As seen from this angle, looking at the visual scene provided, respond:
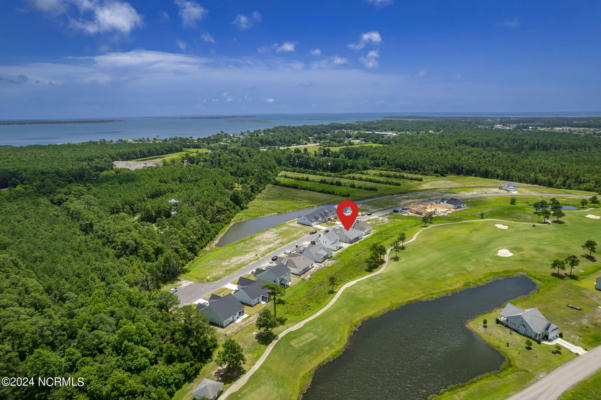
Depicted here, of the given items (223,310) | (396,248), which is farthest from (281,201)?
(223,310)

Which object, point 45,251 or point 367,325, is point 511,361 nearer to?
point 367,325

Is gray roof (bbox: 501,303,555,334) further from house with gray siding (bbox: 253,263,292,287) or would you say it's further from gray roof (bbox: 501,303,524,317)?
house with gray siding (bbox: 253,263,292,287)

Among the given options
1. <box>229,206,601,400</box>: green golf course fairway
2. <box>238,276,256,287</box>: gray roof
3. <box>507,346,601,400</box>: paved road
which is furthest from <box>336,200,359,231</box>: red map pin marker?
<box>507,346,601,400</box>: paved road

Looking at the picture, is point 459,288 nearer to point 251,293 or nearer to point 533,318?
point 533,318

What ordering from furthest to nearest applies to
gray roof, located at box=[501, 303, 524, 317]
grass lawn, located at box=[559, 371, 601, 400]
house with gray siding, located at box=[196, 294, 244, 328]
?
house with gray siding, located at box=[196, 294, 244, 328], gray roof, located at box=[501, 303, 524, 317], grass lawn, located at box=[559, 371, 601, 400]

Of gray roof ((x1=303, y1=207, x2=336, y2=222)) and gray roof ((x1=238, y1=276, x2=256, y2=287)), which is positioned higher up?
gray roof ((x1=303, y1=207, x2=336, y2=222))

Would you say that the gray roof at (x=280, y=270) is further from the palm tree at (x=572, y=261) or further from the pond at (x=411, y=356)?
the palm tree at (x=572, y=261)

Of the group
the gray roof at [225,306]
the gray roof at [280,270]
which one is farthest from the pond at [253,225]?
the gray roof at [225,306]
